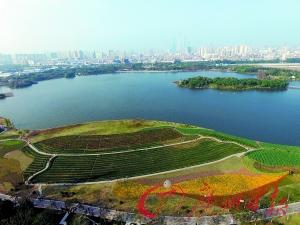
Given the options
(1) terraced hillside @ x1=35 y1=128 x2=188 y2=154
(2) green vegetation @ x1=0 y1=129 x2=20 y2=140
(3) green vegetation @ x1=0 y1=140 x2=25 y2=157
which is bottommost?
(2) green vegetation @ x1=0 y1=129 x2=20 y2=140

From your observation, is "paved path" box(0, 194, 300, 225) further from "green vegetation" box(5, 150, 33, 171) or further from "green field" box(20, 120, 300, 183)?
"green vegetation" box(5, 150, 33, 171)

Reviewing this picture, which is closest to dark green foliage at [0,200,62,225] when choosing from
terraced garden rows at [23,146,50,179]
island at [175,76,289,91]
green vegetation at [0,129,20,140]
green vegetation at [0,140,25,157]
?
terraced garden rows at [23,146,50,179]

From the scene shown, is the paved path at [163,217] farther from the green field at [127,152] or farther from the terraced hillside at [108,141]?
the terraced hillside at [108,141]

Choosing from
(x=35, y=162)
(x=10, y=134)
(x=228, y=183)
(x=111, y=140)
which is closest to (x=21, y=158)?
(x=35, y=162)

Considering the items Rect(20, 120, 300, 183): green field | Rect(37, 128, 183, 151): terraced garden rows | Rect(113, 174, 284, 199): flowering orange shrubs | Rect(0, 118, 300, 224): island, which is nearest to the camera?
Rect(0, 118, 300, 224): island

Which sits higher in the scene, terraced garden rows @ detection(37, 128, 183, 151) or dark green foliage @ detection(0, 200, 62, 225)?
dark green foliage @ detection(0, 200, 62, 225)

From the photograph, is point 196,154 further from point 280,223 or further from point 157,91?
point 157,91

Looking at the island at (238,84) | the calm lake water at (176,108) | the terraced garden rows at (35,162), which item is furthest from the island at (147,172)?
the island at (238,84)

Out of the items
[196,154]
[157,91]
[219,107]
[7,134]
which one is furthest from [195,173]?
[157,91]
